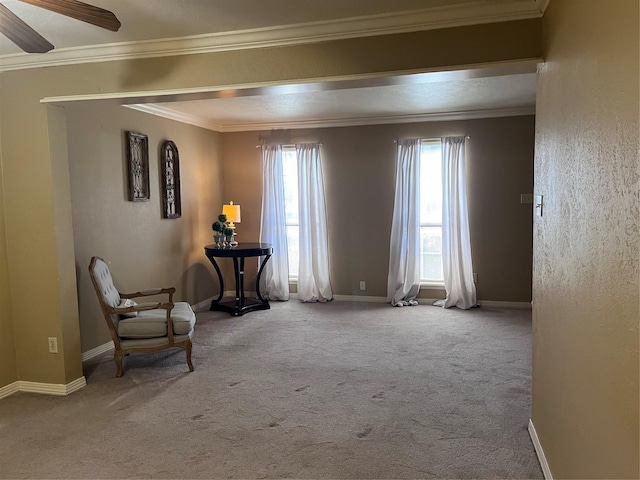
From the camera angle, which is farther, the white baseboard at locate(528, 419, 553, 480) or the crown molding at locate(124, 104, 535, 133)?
the crown molding at locate(124, 104, 535, 133)

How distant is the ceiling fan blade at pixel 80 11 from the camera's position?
187 cm

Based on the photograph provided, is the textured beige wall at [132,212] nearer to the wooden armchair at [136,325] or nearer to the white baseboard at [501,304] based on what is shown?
the wooden armchair at [136,325]

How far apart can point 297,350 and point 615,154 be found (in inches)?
139

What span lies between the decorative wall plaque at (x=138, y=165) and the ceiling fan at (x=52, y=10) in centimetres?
278

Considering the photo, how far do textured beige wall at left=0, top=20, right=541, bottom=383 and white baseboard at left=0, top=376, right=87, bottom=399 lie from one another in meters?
0.04

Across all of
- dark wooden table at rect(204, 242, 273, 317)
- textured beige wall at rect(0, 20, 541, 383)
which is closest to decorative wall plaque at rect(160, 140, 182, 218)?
dark wooden table at rect(204, 242, 273, 317)

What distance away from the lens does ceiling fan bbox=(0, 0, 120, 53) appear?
6.17 feet

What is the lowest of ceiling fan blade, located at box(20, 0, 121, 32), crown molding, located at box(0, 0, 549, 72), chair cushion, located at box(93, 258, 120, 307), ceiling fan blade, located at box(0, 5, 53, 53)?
chair cushion, located at box(93, 258, 120, 307)

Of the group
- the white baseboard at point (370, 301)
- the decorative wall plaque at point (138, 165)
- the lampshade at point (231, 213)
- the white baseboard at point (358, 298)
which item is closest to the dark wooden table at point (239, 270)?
the white baseboard at point (370, 301)

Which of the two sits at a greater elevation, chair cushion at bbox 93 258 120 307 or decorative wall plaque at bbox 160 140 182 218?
decorative wall plaque at bbox 160 140 182 218

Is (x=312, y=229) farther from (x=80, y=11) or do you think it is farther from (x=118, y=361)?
(x=80, y=11)

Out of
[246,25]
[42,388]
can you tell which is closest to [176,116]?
[246,25]

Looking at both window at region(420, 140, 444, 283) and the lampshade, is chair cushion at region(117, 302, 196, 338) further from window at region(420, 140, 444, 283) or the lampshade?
window at region(420, 140, 444, 283)

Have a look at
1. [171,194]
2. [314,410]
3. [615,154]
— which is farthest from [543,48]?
[171,194]
